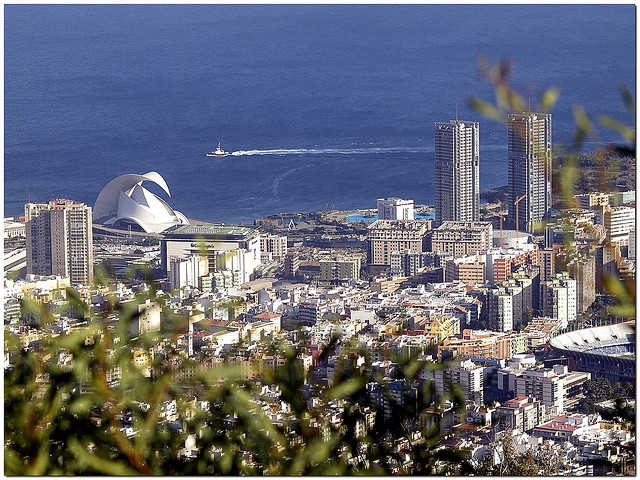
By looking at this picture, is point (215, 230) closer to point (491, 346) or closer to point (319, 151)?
point (319, 151)

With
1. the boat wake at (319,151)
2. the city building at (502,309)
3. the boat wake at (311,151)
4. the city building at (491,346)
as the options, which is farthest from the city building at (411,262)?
the boat wake at (311,151)

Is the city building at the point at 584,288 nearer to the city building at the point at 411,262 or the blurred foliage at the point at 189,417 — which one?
the blurred foliage at the point at 189,417

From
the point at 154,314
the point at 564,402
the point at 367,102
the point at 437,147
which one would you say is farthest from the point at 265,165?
the point at 154,314

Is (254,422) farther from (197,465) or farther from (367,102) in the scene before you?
(367,102)

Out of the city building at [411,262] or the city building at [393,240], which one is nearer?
the city building at [411,262]

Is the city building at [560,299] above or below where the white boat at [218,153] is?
below

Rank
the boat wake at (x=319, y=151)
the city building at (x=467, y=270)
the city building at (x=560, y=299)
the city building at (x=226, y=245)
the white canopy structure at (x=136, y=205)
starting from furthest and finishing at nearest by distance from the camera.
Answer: the boat wake at (x=319, y=151)
the white canopy structure at (x=136, y=205)
the city building at (x=467, y=270)
the city building at (x=226, y=245)
the city building at (x=560, y=299)

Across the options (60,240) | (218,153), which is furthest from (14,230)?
(218,153)
